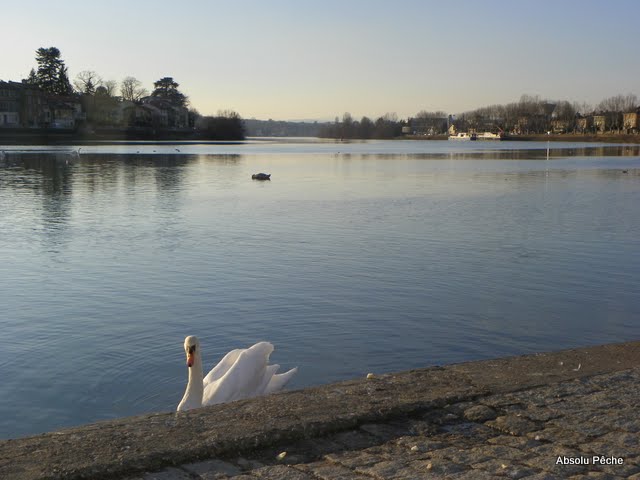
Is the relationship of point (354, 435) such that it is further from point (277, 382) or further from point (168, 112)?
point (168, 112)

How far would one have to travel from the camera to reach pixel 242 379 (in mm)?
6434

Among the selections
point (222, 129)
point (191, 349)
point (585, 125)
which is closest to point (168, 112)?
point (222, 129)

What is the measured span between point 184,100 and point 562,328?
159 meters

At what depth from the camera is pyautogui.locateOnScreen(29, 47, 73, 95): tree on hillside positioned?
134375mm

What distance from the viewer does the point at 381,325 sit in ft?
32.2

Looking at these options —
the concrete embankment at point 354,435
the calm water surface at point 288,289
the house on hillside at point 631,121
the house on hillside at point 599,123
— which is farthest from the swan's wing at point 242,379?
the house on hillside at point 599,123

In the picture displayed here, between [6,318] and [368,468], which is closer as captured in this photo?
[368,468]

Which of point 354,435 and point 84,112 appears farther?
point 84,112

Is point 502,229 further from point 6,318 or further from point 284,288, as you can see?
point 6,318

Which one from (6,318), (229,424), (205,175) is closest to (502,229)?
(6,318)

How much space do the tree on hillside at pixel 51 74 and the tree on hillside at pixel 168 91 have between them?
25230 millimetres

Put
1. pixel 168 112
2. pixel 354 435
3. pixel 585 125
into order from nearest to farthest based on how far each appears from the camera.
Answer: pixel 354 435
pixel 168 112
pixel 585 125

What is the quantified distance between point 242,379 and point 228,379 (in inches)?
4.7

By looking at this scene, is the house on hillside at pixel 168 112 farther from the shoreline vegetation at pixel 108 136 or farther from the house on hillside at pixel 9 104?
the house on hillside at pixel 9 104
